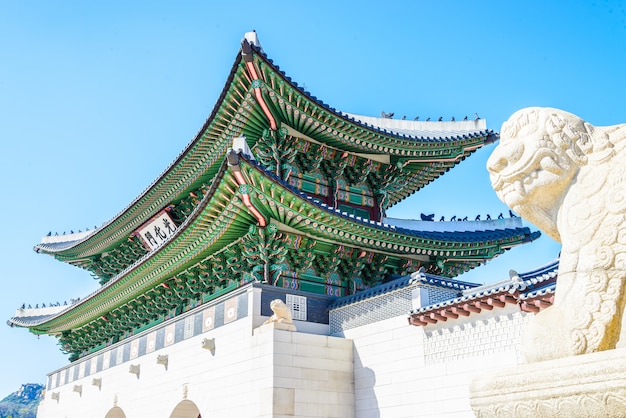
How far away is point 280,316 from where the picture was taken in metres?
13.5

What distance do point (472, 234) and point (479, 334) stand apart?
6371 mm

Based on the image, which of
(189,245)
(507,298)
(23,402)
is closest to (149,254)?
(189,245)

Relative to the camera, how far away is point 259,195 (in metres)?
13.9

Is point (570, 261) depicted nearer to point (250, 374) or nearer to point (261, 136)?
point (250, 374)

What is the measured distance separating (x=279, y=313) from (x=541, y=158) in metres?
10.3

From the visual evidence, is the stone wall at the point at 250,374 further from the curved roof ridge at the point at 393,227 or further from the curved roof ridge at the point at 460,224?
the curved roof ridge at the point at 460,224

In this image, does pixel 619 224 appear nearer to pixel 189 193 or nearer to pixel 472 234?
pixel 472 234

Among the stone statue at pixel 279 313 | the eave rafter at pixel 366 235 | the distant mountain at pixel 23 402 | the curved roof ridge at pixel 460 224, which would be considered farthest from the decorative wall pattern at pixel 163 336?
the distant mountain at pixel 23 402

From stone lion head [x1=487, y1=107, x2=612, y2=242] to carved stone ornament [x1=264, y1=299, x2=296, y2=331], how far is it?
32.2 ft

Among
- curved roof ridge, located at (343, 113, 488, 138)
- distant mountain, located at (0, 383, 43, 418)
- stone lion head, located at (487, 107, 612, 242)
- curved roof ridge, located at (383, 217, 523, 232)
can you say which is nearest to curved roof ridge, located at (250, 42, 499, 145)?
curved roof ridge, located at (343, 113, 488, 138)

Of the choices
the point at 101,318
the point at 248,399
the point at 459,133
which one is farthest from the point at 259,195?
the point at 101,318

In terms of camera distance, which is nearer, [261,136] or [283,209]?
[283,209]

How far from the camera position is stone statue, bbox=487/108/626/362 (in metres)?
3.43

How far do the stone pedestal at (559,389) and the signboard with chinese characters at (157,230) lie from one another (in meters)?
18.9
